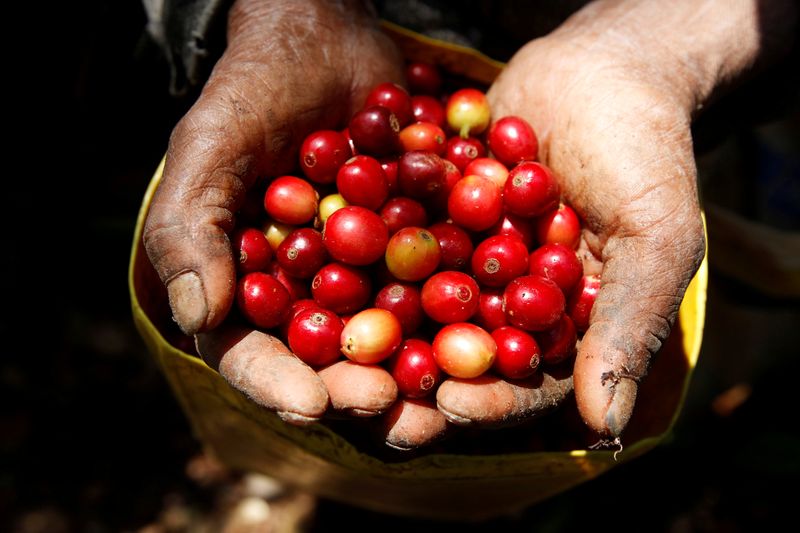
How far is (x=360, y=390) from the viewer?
2844 mm

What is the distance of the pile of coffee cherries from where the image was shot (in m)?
3.02

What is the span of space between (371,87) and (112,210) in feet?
10.4

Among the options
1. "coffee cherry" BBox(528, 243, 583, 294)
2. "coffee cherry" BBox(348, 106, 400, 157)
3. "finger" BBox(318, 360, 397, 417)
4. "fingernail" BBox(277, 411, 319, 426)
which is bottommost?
"finger" BBox(318, 360, 397, 417)

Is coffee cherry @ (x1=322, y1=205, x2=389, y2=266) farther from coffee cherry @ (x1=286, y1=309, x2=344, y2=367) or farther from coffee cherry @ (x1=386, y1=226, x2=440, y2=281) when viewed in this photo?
coffee cherry @ (x1=286, y1=309, x2=344, y2=367)

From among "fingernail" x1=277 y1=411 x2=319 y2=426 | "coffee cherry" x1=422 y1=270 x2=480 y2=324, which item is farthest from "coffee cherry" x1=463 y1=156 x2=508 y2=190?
"fingernail" x1=277 y1=411 x2=319 y2=426

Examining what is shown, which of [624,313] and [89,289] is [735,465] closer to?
[624,313]

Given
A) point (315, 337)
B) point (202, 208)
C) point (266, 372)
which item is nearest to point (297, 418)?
point (266, 372)

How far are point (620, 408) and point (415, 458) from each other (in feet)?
3.01

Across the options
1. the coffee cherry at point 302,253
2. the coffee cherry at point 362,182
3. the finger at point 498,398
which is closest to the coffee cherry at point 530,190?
the coffee cherry at point 362,182

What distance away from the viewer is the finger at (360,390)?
282 cm

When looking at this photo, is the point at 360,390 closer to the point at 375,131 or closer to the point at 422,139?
the point at 375,131

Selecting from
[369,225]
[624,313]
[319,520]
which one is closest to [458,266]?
[369,225]

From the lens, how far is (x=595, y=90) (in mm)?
3541

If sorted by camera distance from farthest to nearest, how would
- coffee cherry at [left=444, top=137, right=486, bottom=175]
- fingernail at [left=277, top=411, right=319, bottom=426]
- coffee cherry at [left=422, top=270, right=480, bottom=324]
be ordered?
coffee cherry at [left=444, top=137, right=486, bottom=175]
coffee cherry at [left=422, top=270, right=480, bottom=324]
fingernail at [left=277, top=411, right=319, bottom=426]
